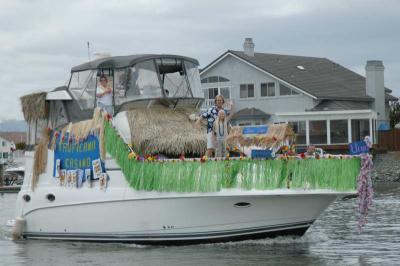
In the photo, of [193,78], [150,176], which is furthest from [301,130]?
[150,176]

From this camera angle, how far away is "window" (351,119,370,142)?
5400 centimetres

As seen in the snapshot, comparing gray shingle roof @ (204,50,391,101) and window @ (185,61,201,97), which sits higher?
gray shingle roof @ (204,50,391,101)

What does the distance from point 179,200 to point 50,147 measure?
14.0 ft

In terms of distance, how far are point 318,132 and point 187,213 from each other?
3752 cm

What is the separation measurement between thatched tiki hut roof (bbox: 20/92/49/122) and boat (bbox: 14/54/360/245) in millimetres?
101

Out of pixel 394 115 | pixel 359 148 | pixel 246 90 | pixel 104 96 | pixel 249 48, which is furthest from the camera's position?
pixel 394 115

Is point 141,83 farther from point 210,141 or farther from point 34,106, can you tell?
point 34,106

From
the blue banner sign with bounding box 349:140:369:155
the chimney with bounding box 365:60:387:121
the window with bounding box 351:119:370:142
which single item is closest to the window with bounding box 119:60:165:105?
the blue banner sign with bounding box 349:140:369:155

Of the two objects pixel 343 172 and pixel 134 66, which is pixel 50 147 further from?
pixel 343 172

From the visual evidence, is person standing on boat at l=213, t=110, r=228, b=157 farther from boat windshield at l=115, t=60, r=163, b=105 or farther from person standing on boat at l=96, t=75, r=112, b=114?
person standing on boat at l=96, t=75, r=112, b=114

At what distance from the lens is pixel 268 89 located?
200 feet

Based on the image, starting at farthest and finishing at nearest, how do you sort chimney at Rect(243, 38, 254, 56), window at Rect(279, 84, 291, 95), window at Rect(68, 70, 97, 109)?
1. chimney at Rect(243, 38, 254, 56)
2. window at Rect(279, 84, 291, 95)
3. window at Rect(68, 70, 97, 109)

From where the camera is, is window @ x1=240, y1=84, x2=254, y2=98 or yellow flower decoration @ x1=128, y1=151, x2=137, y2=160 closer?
yellow flower decoration @ x1=128, y1=151, x2=137, y2=160

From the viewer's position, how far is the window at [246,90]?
203ft
